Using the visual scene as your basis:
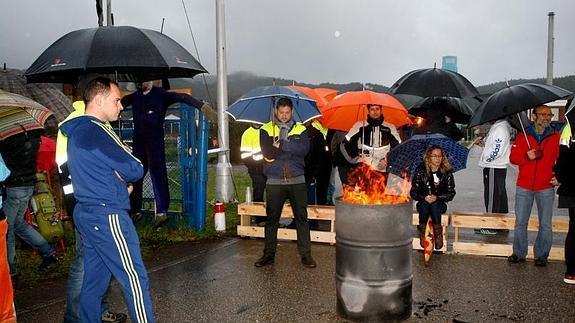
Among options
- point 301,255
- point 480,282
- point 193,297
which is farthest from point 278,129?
point 480,282

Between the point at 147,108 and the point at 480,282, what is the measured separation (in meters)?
5.02

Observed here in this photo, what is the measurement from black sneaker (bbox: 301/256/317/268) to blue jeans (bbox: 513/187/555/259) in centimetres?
271

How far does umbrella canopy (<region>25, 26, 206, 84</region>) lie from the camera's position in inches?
209

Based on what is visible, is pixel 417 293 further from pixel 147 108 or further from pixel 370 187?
pixel 147 108

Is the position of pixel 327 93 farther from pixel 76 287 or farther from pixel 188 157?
pixel 76 287

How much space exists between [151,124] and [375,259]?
13.7 feet

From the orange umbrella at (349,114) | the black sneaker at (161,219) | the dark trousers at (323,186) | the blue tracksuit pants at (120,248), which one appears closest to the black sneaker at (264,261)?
the black sneaker at (161,219)

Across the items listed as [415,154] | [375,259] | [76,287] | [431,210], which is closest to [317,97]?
[415,154]

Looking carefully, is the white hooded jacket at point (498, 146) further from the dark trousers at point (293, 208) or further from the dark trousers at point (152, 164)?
the dark trousers at point (152, 164)

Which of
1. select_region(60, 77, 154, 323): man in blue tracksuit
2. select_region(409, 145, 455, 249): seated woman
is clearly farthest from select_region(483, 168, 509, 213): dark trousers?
select_region(60, 77, 154, 323): man in blue tracksuit

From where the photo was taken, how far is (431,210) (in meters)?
6.86

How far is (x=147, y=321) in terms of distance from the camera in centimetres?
373

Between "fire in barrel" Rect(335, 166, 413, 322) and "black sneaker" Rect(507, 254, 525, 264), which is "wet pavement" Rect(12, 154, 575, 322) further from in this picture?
"fire in barrel" Rect(335, 166, 413, 322)

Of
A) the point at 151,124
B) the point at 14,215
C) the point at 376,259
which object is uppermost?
the point at 151,124
